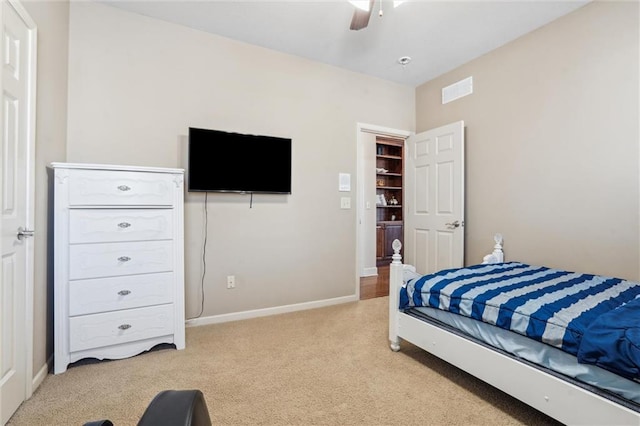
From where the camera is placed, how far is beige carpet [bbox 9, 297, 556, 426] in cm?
162

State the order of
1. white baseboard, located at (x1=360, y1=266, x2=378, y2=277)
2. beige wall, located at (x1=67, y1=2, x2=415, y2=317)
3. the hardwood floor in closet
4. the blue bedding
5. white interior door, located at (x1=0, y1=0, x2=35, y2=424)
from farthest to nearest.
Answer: white baseboard, located at (x1=360, y1=266, x2=378, y2=277), the hardwood floor in closet, beige wall, located at (x1=67, y1=2, x2=415, y2=317), white interior door, located at (x1=0, y1=0, x2=35, y2=424), the blue bedding

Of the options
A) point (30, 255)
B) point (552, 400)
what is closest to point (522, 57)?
point (552, 400)

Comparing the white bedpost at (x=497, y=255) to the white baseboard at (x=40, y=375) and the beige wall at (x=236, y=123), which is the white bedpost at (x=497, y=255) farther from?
the white baseboard at (x=40, y=375)

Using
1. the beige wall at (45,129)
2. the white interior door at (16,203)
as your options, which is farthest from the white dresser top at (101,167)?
the white interior door at (16,203)

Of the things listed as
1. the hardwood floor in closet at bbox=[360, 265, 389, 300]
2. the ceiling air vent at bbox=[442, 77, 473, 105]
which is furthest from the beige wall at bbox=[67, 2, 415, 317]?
the ceiling air vent at bbox=[442, 77, 473, 105]

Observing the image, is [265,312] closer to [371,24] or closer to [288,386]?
[288,386]

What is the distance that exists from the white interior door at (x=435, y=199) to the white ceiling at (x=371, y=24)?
2.83ft

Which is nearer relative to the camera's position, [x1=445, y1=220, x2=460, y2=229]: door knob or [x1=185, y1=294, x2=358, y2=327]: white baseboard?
[x1=185, y1=294, x2=358, y2=327]: white baseboard

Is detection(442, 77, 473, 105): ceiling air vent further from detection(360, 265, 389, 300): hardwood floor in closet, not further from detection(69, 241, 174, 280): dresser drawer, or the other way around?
detection(69, 241, 174, 280): dresser drawer

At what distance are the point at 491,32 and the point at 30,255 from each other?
3.96 m

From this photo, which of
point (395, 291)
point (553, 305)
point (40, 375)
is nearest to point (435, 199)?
point (395, 291)

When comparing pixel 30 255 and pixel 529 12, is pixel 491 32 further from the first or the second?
pixel 30 255

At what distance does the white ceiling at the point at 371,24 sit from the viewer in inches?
102

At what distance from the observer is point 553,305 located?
5.27ft
